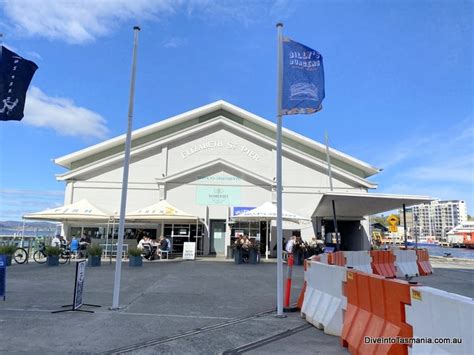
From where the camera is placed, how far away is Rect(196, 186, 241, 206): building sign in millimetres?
26344

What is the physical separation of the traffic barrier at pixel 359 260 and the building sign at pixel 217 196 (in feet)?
42.0

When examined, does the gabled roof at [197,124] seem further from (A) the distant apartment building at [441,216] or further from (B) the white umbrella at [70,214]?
(A) the distant apartment building at [441,216]

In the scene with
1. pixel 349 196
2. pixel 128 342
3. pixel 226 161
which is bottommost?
pixel 128 342

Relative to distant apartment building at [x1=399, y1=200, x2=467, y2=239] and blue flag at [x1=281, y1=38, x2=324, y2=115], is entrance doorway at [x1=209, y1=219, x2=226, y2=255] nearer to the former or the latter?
blue flag at [x1=281, y1=38, x2=324, y2=115]

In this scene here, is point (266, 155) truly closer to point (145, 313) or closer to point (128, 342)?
point (145, 313)

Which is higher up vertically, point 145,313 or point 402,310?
point 402,310

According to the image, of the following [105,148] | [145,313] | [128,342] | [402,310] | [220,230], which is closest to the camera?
[402,310]

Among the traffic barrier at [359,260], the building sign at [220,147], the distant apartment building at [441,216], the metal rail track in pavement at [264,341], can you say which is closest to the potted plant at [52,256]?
the building sign at [220,147]

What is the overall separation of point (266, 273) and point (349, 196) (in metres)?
5.53

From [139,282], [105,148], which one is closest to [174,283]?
[139,282]

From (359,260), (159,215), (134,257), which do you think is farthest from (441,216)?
(134,257)

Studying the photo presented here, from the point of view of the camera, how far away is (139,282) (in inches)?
496

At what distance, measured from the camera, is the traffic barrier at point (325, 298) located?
643 cm

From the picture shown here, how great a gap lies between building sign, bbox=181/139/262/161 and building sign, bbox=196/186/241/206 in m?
2.90
